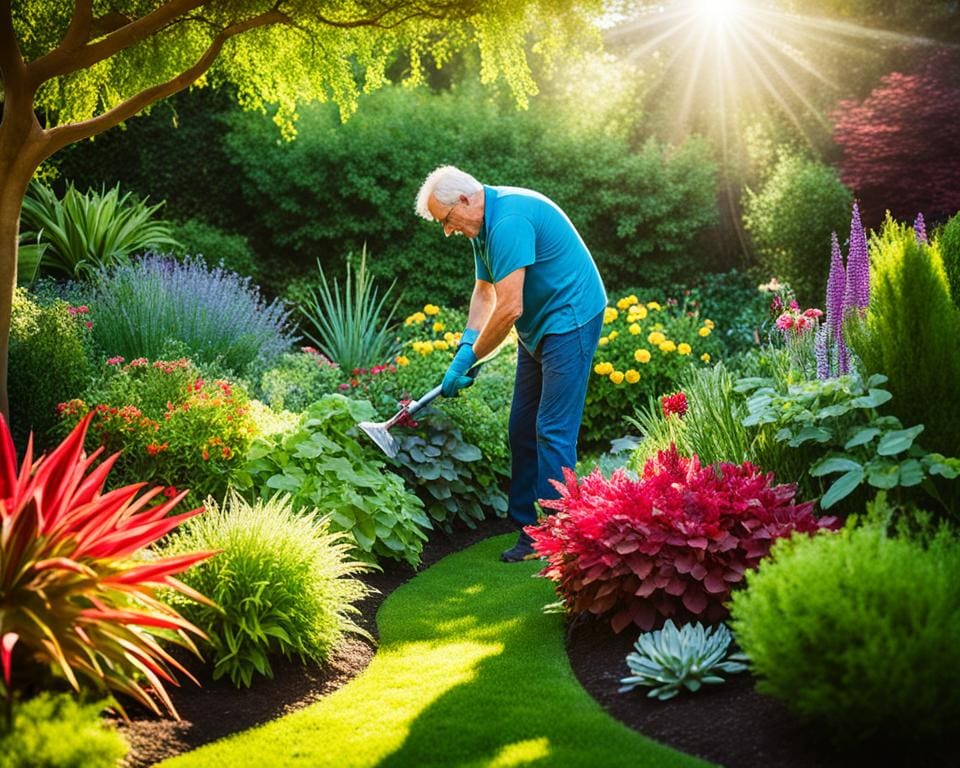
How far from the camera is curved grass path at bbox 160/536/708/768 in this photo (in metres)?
2.89

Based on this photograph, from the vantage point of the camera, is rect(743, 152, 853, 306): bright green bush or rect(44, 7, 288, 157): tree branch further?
rect(743, 152, 853, 306): bright green bush

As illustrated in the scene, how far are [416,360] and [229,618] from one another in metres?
3.81

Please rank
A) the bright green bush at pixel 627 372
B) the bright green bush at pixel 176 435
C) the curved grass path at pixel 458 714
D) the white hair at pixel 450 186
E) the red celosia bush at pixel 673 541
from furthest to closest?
the bright green bush at pixel 627 372 → the white hair at pixel 450 186 → the bright green bush at pixel 176 435 → the red celosia bush at pixel 673 541 → the curved grass path at pixel 458 714

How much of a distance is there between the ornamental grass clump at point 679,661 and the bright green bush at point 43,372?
3.83 metres

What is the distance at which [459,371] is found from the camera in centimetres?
507

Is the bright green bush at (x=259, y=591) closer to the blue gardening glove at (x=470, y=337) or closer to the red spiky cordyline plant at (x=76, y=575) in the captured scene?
the red spiky cordyline plant at (x=76, y=575)

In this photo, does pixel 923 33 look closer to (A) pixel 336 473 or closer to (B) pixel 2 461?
(A) pixel 336 473

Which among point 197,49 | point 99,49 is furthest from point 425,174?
point 99,49

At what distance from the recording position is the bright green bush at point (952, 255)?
4.61 metres

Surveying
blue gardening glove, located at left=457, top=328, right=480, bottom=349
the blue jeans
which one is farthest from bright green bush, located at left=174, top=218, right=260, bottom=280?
the blue jeans

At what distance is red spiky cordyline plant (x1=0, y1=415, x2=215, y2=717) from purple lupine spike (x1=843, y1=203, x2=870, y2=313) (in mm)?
2833

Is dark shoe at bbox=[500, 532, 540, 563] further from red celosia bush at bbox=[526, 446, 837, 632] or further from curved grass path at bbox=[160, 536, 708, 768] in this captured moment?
red celosia bush at bbox=[526, 446, 837, 632]

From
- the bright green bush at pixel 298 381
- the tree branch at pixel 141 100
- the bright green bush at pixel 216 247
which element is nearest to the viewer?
the tree branch at pixel 141 100

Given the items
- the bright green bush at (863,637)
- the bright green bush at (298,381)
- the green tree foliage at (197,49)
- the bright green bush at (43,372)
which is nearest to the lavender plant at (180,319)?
the bright green bush at (298,381)
